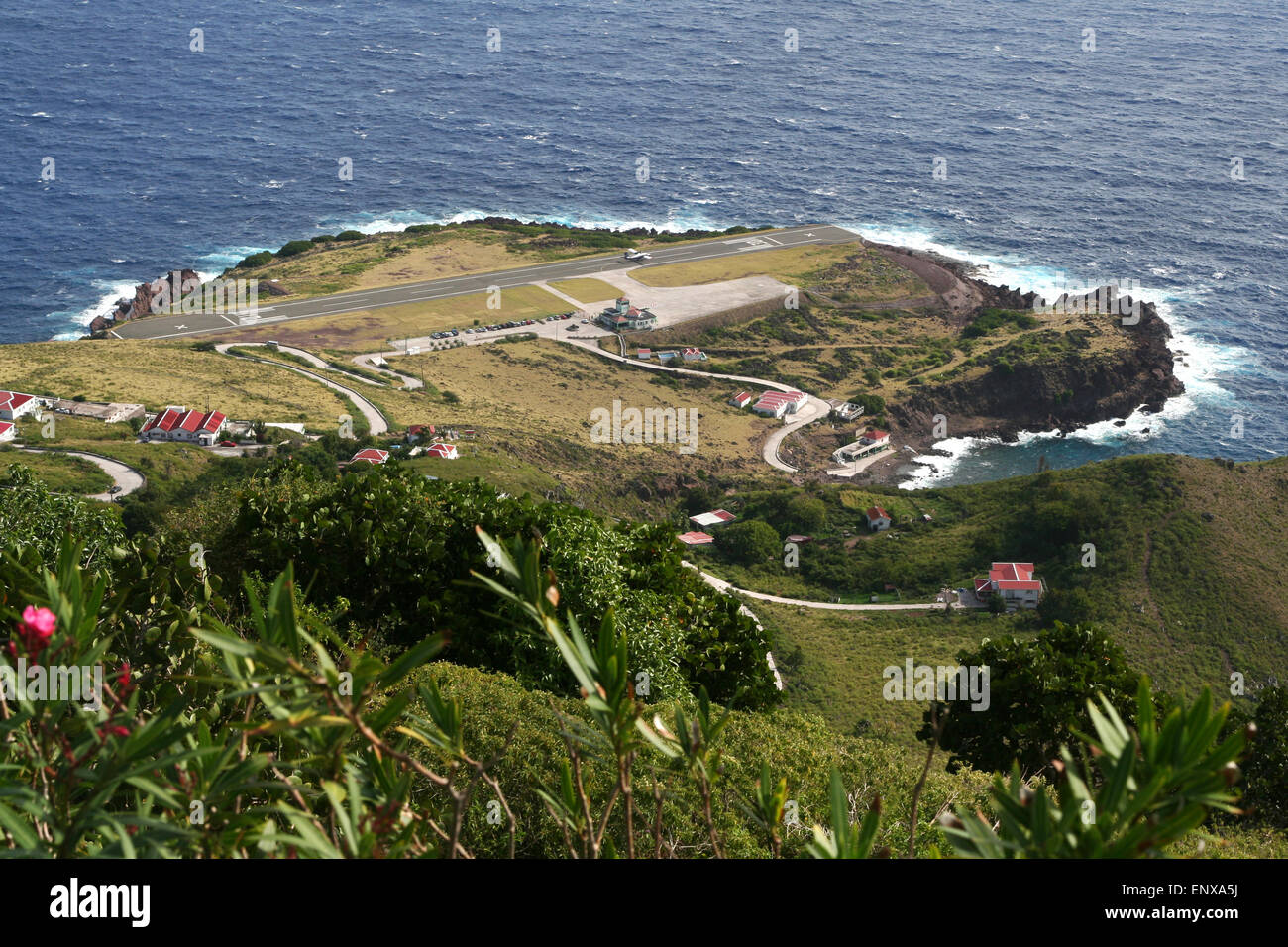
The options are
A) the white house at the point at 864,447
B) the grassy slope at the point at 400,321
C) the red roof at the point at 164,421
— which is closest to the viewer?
the red roof at the point at 164,421

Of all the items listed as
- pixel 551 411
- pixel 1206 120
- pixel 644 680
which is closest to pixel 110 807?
pixel 644 680

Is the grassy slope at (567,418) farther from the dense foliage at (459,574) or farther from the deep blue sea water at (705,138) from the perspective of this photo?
the dense foliage at (459,574)

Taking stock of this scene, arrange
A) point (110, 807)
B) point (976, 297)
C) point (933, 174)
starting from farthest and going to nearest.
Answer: point (933, 174) < point (976, 297) < point (110, 807)

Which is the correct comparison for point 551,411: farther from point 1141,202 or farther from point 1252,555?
point 1141,202

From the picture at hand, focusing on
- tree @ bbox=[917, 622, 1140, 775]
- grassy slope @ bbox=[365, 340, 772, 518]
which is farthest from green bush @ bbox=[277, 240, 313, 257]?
tree @ bbox=[917, 622, 1140, 775]

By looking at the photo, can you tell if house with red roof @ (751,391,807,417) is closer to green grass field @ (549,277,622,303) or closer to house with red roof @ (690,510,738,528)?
house with red roof @ (690,510,738,528)

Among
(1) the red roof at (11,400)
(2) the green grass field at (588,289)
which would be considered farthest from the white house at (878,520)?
(1) the red roof at (11,400)
